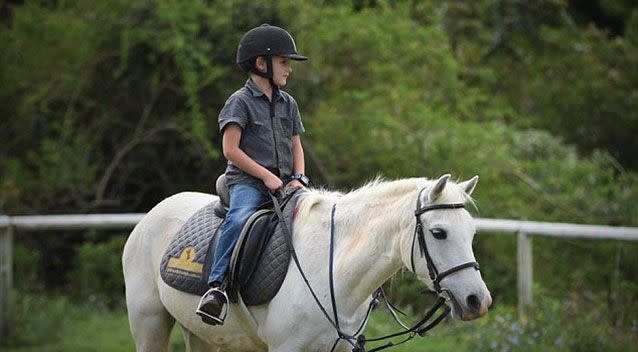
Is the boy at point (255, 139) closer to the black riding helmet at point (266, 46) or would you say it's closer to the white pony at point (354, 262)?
the black riding helmet at point (266, 46)

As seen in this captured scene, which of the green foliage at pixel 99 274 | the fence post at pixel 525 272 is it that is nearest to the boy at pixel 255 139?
the fence post at pixel 525 272

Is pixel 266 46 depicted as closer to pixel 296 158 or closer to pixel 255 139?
pixel 255 139

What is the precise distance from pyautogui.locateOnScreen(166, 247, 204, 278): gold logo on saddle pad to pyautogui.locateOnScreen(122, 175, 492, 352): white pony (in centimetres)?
13

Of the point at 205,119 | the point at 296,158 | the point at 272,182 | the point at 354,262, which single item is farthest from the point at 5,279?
the point at 354,262

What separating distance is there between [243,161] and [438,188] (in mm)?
1177

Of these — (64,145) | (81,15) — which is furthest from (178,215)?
(81,15)

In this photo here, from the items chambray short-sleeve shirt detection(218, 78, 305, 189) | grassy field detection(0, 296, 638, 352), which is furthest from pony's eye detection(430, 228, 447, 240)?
grassy field detection(0, 296, 638, 352)

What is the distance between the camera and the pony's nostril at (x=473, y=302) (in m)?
4.62

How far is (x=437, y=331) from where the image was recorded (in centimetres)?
905

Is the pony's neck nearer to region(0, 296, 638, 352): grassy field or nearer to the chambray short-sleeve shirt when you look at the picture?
the chambray short-sleeve shirt

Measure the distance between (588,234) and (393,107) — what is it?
4.68 meters

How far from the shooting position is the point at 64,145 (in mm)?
12516

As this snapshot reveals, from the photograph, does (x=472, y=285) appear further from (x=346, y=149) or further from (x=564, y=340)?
(x=346, y=149)

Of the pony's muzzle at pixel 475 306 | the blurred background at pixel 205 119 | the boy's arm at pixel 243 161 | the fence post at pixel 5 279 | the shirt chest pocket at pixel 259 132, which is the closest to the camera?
the pony's muzzle at pixel 475 306
